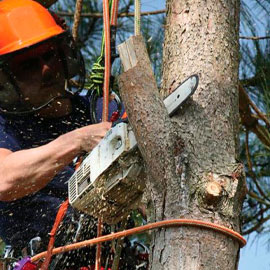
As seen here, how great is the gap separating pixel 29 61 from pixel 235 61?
1174 millimetres

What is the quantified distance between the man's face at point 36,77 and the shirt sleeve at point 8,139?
199mm

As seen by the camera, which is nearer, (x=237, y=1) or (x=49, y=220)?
(x=237, y=1)

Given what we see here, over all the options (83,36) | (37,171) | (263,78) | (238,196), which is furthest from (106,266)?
(83,36)

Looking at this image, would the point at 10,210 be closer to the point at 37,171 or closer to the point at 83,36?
the point at 37,171

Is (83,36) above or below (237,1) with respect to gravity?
below

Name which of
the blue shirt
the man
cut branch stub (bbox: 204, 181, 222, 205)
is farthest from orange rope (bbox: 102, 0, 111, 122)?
cut branch stub (bbox: 204, 181, 222, 205)

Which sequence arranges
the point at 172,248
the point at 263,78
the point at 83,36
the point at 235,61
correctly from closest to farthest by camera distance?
the point at 172,248 < the point at 235,61 < the point at 263,78 < the point at 83,36

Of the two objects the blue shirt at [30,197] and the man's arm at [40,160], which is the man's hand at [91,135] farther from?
the blue shirt at [30,197]

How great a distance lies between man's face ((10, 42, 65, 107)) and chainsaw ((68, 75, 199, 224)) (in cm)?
72

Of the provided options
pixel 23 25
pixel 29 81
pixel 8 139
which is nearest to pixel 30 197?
pixel 8 139

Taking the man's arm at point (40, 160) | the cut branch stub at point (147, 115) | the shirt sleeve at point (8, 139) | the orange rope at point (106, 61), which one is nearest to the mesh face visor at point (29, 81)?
the shirt sleeve at point (8, 139)

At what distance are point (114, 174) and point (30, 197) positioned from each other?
2.64ft

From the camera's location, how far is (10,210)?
10.3 feet

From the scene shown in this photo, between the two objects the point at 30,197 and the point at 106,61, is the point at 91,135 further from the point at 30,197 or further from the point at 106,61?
the point at 30,197
